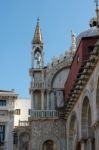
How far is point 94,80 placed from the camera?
27062mm

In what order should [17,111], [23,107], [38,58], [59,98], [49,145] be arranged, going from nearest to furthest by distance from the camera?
[49,145] < [59,98] < [38,58] < [17,111] < [23,107]

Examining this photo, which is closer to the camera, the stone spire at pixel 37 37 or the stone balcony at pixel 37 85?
the stone balcony at pixel 37 85

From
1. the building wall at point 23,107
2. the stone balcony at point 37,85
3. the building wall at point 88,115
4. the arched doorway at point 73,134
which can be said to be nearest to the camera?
the building wall at point 88,115

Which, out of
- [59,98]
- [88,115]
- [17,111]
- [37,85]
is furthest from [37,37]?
[17,111]

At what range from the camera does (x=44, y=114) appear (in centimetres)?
4144

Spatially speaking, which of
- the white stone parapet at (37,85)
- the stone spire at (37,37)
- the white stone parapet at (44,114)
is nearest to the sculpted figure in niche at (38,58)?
the stone spire at (37,37)

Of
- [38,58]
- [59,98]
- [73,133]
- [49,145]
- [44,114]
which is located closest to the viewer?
[73,133]

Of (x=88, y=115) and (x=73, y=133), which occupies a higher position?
(x=88, y=115)

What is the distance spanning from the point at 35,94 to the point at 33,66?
307 centimetres

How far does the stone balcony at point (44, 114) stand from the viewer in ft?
135

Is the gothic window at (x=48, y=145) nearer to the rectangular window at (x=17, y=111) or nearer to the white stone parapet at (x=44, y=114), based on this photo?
the white stone parapet at (x=44, y=114)

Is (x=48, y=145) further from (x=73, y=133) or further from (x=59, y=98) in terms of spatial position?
(x=59, y=98)

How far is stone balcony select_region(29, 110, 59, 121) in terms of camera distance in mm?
41219

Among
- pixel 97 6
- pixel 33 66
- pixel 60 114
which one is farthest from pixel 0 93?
→ pixel 97 6
